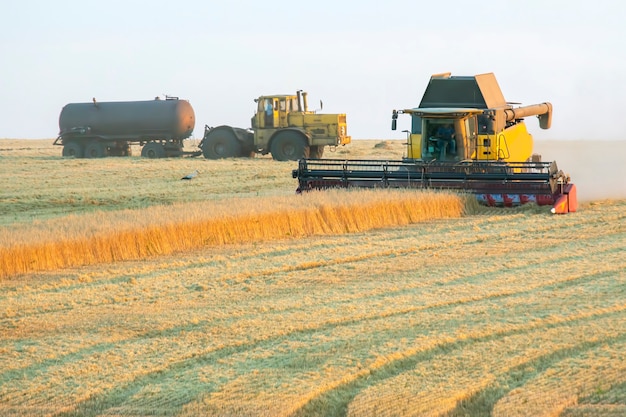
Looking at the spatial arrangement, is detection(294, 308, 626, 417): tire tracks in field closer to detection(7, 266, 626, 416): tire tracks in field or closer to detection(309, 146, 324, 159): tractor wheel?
detection(7, 266, 626, 416): tire tracks in field

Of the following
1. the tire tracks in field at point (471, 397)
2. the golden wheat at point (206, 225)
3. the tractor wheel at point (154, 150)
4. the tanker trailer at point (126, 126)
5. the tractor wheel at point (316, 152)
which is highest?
the tanker trailer at point (126, 126)

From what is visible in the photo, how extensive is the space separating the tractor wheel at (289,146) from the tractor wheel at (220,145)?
141 centimetres

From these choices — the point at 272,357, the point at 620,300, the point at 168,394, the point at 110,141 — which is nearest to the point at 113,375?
the point at 168,394

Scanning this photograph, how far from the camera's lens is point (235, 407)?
5.99 meters

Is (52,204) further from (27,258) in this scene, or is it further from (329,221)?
(27,258)

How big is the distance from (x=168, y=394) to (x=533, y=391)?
2.15 m

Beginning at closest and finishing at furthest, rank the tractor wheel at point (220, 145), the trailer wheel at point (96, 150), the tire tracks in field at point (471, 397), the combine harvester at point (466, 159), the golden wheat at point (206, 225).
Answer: the tire tracks in field at point (471, 397) < the golden wheat at point (206, 225) < the combine harvester at point (466, 159) < the tractor wheel at point (220, 145) < the trailer wheel at point (96, 150)

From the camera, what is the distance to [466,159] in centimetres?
1809

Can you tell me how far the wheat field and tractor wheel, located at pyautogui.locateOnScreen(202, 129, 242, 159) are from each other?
1683 cm

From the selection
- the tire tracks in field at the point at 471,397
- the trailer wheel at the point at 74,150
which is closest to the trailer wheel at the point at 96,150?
the trailer wheel at the point at 74,150

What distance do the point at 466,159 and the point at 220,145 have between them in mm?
14626

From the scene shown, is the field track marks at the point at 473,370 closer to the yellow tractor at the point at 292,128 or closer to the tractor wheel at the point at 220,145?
the yellow tractor at the point at 292,128

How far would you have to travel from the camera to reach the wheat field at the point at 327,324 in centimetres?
615

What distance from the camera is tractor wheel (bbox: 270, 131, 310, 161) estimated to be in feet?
99.9
